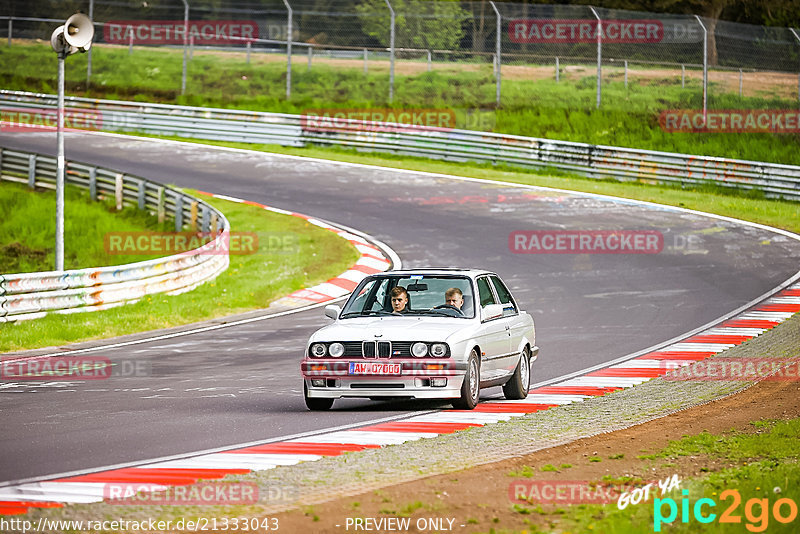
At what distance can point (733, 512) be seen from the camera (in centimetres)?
662

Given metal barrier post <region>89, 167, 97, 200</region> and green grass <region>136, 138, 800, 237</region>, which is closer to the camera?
green grass <region>136, 138, 800, 237</region>

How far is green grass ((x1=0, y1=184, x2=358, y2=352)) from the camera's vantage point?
57.8 ft

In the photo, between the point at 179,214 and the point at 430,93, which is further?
the point at 430,93

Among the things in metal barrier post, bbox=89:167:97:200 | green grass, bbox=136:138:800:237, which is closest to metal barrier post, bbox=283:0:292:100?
green grass, bbox=136:138:800:237

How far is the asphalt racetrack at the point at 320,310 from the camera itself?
10.1 meters

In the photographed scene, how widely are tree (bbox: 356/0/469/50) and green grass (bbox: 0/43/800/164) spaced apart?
3.92 feet

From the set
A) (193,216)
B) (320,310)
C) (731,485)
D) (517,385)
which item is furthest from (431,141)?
(731,485)

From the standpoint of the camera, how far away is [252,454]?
28.8 ft

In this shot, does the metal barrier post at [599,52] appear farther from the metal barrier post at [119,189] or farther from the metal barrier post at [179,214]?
the metal barrier post at [119,189]

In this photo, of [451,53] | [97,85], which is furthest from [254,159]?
[97,85]

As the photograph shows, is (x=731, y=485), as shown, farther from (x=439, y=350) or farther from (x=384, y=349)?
(x=384, y=349)

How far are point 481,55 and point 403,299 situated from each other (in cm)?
2548

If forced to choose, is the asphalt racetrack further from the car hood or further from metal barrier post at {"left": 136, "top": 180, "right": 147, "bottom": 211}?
metal barrier post at {"left": 136, "top": 180, "right": 147, "bottom": 211}

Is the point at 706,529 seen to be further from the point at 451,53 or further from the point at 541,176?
the point at 451,53
